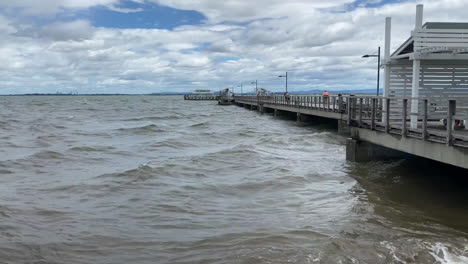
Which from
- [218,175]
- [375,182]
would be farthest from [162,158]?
[375,182]

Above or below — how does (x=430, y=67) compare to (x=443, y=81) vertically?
above

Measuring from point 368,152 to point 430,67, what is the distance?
309 cm

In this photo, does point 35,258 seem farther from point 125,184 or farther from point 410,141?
point 410,141

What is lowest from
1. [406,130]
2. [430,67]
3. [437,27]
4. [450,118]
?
[406,130]

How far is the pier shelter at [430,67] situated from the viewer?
10.5m

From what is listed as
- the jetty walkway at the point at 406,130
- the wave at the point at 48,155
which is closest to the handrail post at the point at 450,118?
the jetty walkway at the point at 406,130

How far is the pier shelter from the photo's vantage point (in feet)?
34.4

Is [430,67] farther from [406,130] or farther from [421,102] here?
[406,130]

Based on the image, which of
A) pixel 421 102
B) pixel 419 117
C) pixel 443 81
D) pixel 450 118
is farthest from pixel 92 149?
pixel 450 118

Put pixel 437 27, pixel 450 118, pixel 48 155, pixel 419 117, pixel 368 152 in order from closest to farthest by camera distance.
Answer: pixel 450 118 < pixel 437 27 < pixel 419 117 < pixel 368 152 < pixel 48 155

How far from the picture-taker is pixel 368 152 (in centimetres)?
1348

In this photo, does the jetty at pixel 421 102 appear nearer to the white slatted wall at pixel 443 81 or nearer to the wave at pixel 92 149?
the white slatted wall at pixel 443 81

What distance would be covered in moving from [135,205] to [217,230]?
8.20 feet

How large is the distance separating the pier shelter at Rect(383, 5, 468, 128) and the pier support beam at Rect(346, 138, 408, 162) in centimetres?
139
